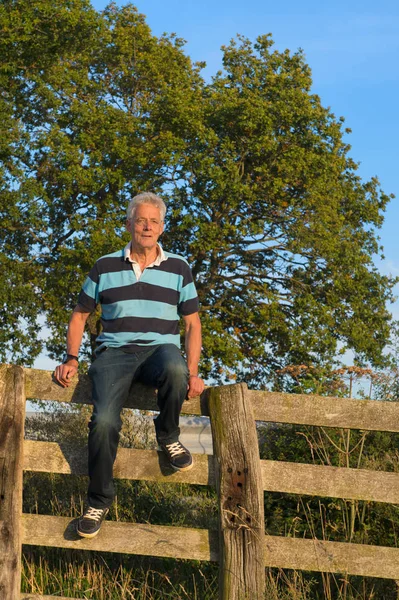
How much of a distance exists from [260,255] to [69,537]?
56.4 ft

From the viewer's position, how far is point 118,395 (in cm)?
493

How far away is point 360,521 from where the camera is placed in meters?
6.07

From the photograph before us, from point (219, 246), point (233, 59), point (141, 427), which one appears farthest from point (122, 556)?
point (233, 59)

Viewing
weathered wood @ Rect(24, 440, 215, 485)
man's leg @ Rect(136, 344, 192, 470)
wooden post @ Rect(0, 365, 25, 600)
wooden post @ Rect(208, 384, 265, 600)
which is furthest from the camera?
wooden post @ Rect(0, 365, 25, 600)

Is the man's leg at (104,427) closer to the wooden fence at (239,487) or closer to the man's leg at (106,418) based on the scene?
the man's leg at (106,418)

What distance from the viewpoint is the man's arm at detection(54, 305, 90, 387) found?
5117mm

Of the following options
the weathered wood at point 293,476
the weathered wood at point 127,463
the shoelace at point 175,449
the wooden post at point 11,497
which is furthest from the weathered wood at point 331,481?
the wooden post at point 11,497

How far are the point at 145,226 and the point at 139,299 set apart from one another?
536 mm

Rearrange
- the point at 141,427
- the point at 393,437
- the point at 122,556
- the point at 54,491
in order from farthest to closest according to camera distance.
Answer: the point at 141,427
the point at 54,491
the point at 393,437
the point at 122,556

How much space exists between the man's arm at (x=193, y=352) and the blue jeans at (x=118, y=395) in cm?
15

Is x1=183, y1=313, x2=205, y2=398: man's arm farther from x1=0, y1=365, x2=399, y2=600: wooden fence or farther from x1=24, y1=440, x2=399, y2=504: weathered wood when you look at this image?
x1=24, y1=440, x2=399, y2=504: weathered wood

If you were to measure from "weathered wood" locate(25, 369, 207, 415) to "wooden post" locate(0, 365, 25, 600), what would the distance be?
120 mm

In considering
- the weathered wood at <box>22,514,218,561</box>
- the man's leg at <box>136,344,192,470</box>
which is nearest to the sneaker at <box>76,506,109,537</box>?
the weathered wood at <box>22,514,218,561</box>

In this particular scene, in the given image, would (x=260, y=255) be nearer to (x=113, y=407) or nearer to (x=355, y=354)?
(x=355, y=354)
